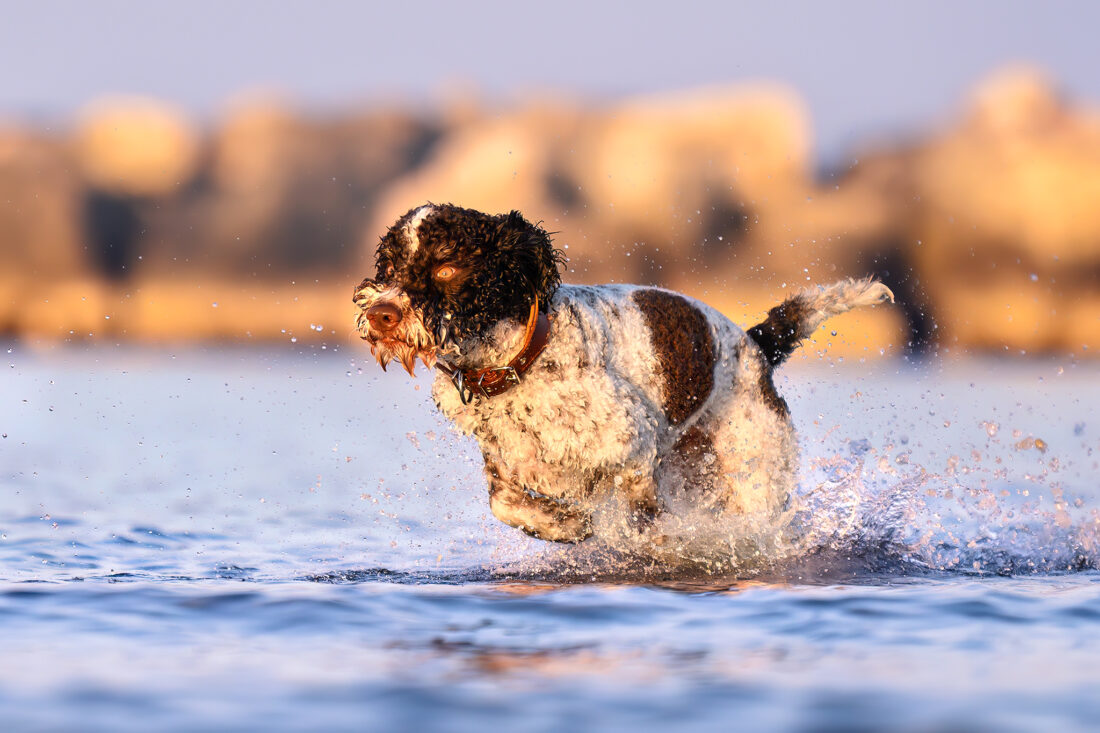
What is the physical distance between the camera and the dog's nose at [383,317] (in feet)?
16.9

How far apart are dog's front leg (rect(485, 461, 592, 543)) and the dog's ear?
1.00 meters

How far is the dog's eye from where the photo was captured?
5.53m

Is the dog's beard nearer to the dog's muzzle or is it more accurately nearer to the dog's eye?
the dog's muzzle

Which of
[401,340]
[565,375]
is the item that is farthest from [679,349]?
[401,340]

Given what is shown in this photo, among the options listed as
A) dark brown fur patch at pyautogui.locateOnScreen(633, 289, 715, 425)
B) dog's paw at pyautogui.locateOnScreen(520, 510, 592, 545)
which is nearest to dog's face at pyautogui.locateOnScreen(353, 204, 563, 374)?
dark brown fur patch at pyautogui.locateOnScreen(633, 289, 715, 425)

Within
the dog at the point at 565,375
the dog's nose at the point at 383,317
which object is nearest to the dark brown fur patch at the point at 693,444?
the dog at the point at 565,375

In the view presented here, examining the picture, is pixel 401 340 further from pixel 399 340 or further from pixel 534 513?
pixel 534 513

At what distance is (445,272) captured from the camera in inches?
218

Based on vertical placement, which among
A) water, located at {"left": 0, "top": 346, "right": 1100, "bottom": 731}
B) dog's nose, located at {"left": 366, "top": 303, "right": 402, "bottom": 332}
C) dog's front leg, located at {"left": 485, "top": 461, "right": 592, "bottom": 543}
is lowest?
water, located at {"left": 0, "top": 346, "right": 1100, "bottom": 731}

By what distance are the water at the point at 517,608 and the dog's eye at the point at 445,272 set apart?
33.5 inches

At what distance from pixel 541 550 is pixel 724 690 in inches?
131

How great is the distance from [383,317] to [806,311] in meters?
3.13

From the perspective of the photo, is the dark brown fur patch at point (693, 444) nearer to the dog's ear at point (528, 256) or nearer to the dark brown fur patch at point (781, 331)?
the dark brown fur patch at point (781, 331)

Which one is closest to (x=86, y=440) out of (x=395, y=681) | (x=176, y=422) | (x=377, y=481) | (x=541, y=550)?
(x=176, y=422)
